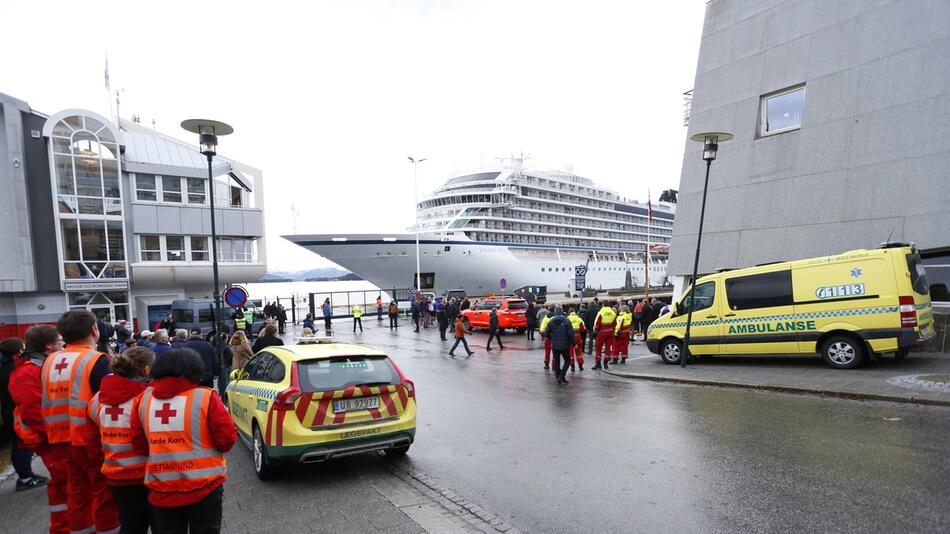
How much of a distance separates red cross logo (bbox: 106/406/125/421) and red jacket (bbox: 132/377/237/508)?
0.20 metres

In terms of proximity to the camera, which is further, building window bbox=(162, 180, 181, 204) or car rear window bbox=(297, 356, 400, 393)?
building window bbox=(162, 180, 181, 204)

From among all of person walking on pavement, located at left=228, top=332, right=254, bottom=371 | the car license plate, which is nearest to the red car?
person walking on pavement, located at left=228, top=332, right=254, bottom=371

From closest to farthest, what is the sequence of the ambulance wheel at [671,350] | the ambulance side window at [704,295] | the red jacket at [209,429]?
the red jacket at [209,429], the ambulance side window at [704,295], the ambulance wheel at [671,350]

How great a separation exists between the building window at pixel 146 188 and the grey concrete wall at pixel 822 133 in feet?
75.4

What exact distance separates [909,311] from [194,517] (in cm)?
1079

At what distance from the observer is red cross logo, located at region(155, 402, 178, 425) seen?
2.77 metres

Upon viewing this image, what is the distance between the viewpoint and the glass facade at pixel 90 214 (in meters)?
20.5

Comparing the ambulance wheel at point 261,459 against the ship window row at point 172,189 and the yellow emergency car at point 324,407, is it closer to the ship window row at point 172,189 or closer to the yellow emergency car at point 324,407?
the yellow emergency car at point 324,407

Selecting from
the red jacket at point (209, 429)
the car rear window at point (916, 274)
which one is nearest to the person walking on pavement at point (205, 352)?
the red jacket at point (209, 429)

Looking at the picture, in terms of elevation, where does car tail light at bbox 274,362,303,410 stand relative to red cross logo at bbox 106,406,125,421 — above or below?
below

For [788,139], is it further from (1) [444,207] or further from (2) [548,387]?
(1) [444,207]

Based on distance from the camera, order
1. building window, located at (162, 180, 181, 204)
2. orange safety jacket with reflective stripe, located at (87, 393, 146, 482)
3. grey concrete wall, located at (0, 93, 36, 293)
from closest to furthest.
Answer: orange safety jacket with reflective stripe, located at (87, 393, 146, 482) → grey concrete wall, located at (0, 93, 36, 293) → building window, located at (162, 180, 181, 204)

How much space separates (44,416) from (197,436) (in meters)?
1.85

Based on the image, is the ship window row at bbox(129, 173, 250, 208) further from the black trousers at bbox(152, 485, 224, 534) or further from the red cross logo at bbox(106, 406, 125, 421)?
the black trousers at bbox(152, 485, 224, 534)
